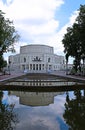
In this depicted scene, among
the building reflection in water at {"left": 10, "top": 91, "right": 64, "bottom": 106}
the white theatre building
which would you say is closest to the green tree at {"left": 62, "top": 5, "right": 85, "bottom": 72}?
the building reflection in water at {"left": 10, "top": 91, "right": 64, "bottom": 106}

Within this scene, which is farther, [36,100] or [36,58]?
[36,58]

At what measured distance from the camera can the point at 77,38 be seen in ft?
134

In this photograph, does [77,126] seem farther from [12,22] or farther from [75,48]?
[75,48]

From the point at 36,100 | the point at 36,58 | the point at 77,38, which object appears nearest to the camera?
the point at 36,100

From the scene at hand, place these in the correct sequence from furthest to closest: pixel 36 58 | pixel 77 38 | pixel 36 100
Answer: pixel 36 58
pixel 77 38
pixel 36 100

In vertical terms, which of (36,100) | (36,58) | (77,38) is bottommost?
(36,100)

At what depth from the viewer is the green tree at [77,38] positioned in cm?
3789

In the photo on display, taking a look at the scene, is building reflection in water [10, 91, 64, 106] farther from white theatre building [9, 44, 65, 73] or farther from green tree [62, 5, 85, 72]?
white theatre building [9, 44, 65, 73]

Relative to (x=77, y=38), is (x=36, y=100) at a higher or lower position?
lower

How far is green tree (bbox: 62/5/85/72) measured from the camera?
3789 centimetres

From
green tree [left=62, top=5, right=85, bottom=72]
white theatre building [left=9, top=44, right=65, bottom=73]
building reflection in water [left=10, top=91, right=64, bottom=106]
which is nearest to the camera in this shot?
building reflection in water [left=10, top=91, right=64, bottom=106]

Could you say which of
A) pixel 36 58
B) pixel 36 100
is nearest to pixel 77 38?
pixel 36 100

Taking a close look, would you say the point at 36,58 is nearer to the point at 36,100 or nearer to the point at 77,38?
the point at 77,38

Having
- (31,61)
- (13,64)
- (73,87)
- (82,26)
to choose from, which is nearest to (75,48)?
(82,26)
